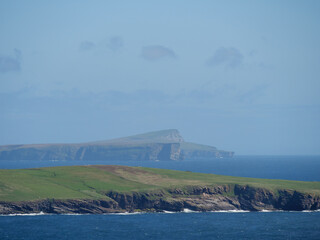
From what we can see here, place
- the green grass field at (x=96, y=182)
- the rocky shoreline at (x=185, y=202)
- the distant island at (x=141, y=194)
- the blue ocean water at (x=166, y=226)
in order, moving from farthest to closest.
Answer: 1. the green grass field at (x=96, y=182)
2. the distant island at (x=141, y=194)
3. the rocky shoreline at (x=185, y=202)
4. the blue ocean water at (x=166, y=226)

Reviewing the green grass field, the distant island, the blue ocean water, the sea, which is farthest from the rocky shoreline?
the blue ocean water

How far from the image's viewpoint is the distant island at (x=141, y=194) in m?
122

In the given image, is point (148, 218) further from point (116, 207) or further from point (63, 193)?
point (63, 193)

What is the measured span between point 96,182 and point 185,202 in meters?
25.3

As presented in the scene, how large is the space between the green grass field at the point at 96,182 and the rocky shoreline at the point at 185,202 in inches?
89.7

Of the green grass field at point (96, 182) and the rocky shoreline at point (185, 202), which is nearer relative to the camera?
the rocky shoreline at point (185, 202)

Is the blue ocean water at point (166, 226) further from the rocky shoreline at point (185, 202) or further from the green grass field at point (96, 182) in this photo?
the green grass field at point (96, 182)

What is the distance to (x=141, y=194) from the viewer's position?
129250 millimetres

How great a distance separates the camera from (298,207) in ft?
424

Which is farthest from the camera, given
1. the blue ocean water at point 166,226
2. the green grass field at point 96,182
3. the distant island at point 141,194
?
the green grass field at point 96,182

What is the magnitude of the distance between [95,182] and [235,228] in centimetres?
4966

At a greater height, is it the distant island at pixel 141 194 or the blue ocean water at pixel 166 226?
the distant island at pixel 141 194

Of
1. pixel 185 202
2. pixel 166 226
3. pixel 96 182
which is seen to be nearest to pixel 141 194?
pixel 185 202

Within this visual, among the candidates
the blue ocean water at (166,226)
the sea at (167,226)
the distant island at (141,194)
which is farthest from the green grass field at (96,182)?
the blue ocean water at (166,226)
